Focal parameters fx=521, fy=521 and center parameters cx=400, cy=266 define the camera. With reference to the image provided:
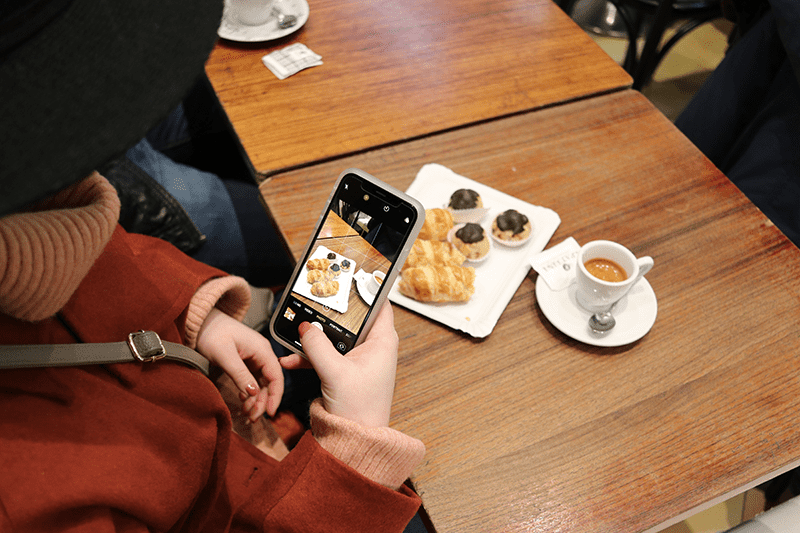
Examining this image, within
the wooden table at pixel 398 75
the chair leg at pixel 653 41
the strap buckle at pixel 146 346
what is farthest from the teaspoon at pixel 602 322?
the chair leg at pixel 653 41

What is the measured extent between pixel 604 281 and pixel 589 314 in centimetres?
8

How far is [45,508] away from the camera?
0.53 meters

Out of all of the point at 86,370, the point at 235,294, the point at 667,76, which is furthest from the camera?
the point at 667,76

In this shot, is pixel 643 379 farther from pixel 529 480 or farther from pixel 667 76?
pixel 667 76

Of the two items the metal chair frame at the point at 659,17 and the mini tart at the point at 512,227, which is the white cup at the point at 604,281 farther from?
the metal chair frame at the point at 659,17

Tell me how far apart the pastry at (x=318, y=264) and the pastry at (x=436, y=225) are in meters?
0.22

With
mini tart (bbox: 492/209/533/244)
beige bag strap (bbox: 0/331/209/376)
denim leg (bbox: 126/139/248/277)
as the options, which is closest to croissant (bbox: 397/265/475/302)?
mini tart (bbox: 492/209/533/244)

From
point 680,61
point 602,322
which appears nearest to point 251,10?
point 602,322

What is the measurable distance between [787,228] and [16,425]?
144 cm

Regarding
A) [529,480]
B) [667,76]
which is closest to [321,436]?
[529,480]

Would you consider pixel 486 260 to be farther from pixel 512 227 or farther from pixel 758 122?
pixel 758 122

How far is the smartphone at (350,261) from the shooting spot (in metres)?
0.78

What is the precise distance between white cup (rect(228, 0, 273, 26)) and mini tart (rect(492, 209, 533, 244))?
2.61 ft

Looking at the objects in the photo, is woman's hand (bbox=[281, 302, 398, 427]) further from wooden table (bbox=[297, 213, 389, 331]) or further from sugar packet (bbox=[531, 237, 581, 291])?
sugar packet (bbox=[531, 237, 581, 291])
